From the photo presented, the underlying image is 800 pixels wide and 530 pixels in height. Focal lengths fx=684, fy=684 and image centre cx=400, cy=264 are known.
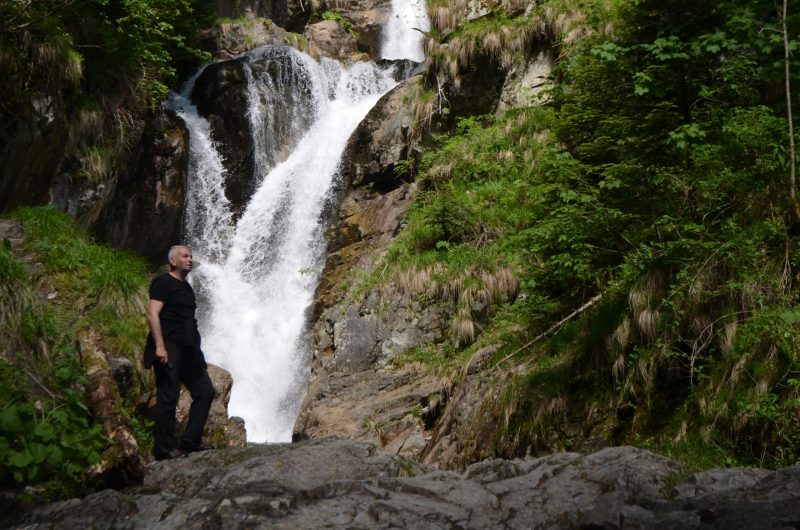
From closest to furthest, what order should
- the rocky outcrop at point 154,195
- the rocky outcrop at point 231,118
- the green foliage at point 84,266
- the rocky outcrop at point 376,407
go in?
1. the green foliage at point 84,266
2. the rocky outcrop at point 376,407
3. the rocky outcrop at point 154,195
4. the rocky outcrop at point 231,118

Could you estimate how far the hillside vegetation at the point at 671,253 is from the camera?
4.02 m

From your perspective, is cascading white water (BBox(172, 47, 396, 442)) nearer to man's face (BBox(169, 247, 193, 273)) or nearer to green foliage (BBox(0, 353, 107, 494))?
man's face (BBox(169, 247, 193, 273))

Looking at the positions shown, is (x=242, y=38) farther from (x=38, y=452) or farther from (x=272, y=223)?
(x=38, y=452)

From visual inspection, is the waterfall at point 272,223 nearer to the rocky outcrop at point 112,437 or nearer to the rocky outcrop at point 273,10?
the rocky outcrop at point 273,10

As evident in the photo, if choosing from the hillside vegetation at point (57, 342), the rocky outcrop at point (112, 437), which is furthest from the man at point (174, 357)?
the rocky outcrop at point (112, 437)

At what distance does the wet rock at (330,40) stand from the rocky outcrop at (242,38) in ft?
1.29

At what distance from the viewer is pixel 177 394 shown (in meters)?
5.35

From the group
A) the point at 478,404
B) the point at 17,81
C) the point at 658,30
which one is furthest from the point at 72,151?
the point at 658,30

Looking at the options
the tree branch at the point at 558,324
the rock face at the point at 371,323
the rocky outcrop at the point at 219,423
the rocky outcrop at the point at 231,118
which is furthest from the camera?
the rocky outcrop at the point at 231,118

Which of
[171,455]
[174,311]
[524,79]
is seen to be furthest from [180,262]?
[524,79]

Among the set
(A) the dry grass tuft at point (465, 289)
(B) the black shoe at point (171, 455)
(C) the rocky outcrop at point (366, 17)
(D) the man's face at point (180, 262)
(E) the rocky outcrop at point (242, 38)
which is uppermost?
(C) the rocky outcrop at point (366, 17)

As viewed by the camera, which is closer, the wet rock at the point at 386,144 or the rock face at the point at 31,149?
the rock face at the point at 31,149

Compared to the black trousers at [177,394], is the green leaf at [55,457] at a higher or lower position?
higher

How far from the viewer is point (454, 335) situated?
9188 millimetres
